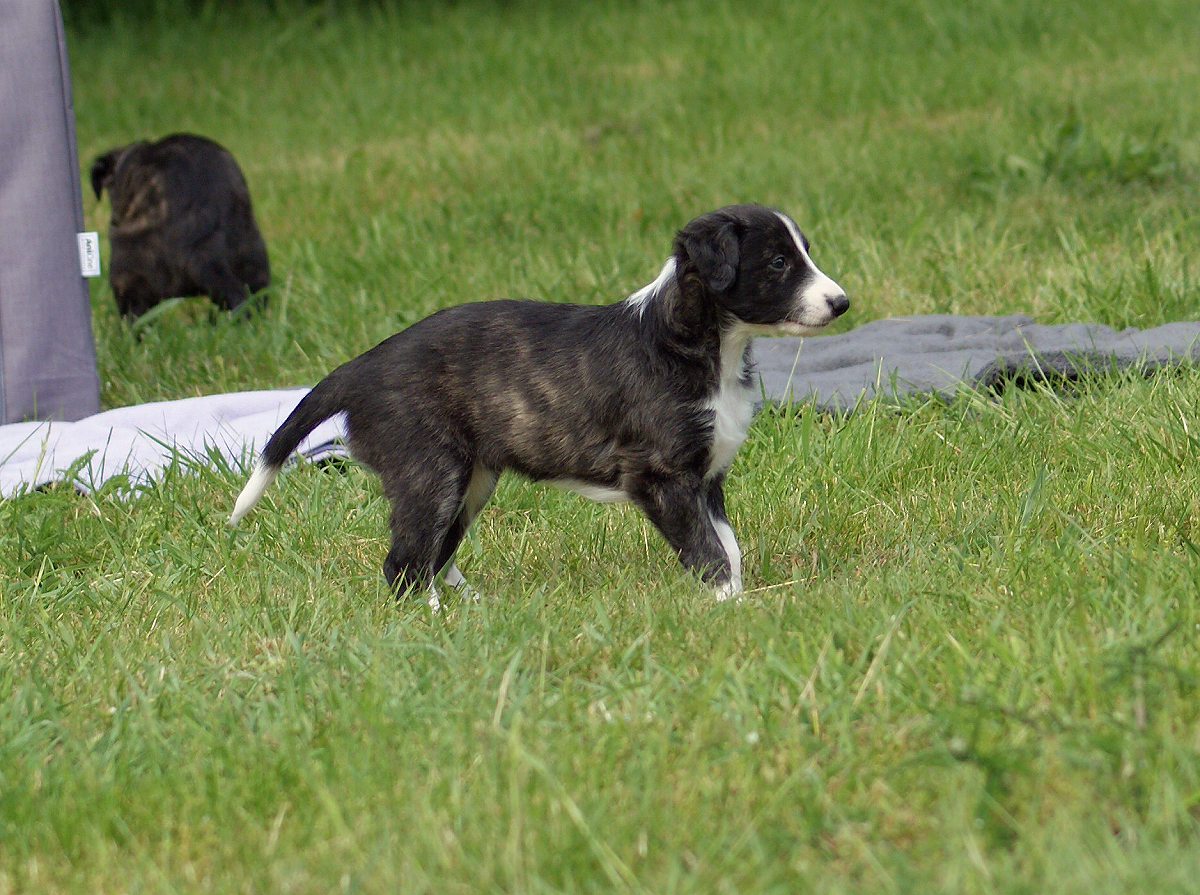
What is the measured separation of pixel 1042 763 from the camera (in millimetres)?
2270

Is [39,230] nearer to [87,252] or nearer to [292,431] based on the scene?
[87,252]

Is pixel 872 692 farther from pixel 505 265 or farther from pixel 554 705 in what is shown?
pixel 505 265

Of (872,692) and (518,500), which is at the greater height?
(872,692)

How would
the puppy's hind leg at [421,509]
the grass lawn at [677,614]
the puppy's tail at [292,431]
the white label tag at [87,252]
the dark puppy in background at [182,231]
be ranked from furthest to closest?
the dark puppy in background at [182,231]
the white label tag at [87,252]
the puppy's tail at [292,431]
the puppy's hind leg at [421,509]
the grass lawn at [677,614]

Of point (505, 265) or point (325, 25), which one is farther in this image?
point (325, 25)

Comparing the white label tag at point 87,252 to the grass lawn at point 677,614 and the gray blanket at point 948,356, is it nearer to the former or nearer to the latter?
the grass lawn at point 677,614

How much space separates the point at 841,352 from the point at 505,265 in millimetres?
2096

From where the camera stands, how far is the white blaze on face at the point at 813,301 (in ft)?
11.0

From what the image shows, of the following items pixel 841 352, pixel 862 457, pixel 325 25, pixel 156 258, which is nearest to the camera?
pixel 862 457

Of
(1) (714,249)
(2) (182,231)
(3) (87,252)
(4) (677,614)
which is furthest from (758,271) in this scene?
(2) (182,231)

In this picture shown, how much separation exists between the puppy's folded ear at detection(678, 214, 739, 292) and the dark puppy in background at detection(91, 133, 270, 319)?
3.50 meters

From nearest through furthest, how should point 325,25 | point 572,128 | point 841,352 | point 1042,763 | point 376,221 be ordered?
point 1042,763, point 841,352, point 376,221, point 572,128, point 325,25

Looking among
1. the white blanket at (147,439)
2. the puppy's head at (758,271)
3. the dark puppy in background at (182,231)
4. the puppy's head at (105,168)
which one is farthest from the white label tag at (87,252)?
the puppy's head at (758,271)

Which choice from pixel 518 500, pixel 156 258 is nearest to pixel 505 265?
pixel 156 258
